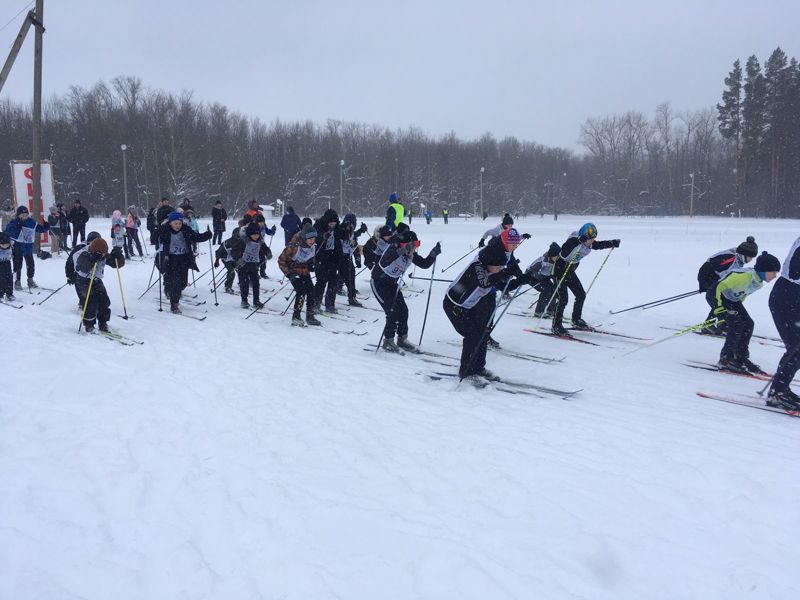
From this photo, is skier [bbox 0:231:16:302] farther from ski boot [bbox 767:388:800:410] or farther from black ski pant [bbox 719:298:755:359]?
ski boot [bbox 767:388:800:410]

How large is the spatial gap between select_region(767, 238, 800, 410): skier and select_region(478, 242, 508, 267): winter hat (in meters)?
2.83

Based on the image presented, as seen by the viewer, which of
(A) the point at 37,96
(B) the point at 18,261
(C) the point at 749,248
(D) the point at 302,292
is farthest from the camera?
(A) the point at 37,96

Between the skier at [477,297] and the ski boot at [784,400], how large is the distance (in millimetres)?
2858

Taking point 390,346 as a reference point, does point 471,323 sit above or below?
above

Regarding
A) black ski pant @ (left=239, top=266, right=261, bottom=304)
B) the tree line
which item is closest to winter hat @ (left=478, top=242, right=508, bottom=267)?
black ski pant @ (left=239, top=266, right=261, bottom=304)

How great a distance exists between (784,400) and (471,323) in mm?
3369

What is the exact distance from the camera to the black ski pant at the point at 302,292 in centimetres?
872

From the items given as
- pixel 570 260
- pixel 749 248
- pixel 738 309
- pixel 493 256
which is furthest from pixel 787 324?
pixel 570 260

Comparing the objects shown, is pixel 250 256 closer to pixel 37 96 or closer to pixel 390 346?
pixel 390 346

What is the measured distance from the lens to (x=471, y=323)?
577cm

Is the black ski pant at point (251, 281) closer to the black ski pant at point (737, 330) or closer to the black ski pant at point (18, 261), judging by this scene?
the black ski pant at point (18, 261)

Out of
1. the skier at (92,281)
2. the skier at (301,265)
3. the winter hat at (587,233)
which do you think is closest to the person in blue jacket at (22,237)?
the skier at (92,281)

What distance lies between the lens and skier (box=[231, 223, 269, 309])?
963 centimetres

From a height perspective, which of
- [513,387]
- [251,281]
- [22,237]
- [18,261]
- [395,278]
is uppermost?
[22,237]
